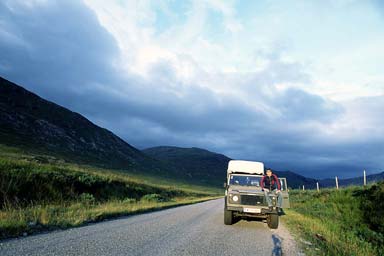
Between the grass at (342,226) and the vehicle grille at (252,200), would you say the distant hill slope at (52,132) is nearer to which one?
the grass at (342,226)

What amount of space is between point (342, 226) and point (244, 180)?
5.32 m

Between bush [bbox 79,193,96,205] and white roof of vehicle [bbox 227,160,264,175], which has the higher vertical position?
white roof of vehicle [bbox 227,160,264,175]

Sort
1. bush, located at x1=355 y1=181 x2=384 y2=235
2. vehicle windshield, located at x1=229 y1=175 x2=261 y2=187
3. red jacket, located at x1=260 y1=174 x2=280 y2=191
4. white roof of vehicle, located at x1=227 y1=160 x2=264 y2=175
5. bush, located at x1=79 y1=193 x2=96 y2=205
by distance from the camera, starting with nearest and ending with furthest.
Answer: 1. red jacket, located at x1=260 y1=174 x2=280 y2=191
2. vehicle windshield, located at x1=229 y1=175 x2=261 y2=187
3. white roof of vehicle, located at x1=227 y1=160 x2=264 y2=175
4. bush, located at x1=355 y1=181 x2=384 y2=235
5. bush, located at x1=79 y1=193 x2=96 y2=205

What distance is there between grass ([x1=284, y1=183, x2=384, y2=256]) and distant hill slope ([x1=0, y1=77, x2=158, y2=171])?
70.7 meters

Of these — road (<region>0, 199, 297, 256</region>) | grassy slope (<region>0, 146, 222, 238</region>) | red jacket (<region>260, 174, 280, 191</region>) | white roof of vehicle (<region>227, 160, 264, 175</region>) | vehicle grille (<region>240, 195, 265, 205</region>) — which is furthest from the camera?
white roof of vehicle (<region>227, 160, 264, 175</region>)

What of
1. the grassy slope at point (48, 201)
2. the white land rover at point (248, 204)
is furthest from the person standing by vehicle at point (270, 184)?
the grassy slope at point (48, 201)

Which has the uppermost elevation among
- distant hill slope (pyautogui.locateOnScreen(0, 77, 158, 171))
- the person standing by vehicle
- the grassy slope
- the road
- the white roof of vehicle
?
distant hill slope (pyautogui.locateOnScreen(0, 77, 158, 171))

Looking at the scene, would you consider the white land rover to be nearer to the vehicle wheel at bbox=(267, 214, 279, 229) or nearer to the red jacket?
the vehicle wheel at bbox=(267, 214, 279, 229)

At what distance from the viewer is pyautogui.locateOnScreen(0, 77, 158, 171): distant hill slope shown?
274ft

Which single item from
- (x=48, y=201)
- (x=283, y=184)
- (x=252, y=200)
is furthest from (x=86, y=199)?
(x=283, y=184)

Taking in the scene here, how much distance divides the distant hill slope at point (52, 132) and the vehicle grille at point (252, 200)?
72332mm

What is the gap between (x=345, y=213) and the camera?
19.2 metres

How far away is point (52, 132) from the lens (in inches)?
3927

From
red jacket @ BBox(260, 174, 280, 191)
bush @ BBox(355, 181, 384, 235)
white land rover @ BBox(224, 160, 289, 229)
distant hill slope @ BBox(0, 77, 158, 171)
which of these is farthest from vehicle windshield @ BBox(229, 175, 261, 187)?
distant hill slope @ BBox(0, 77, 158, 171)
